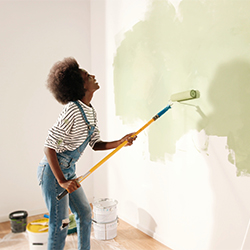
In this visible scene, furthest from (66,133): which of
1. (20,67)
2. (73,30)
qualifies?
(73,30)

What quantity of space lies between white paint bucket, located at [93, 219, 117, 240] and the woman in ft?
1.63

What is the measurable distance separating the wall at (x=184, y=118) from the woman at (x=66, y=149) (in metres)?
0.61

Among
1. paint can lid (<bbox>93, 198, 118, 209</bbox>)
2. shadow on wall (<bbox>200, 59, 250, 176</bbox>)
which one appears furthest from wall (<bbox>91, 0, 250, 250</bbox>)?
paint can lid (<bbox>93, 198, 118, 209</bbox>)

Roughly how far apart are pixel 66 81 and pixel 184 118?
777 mm

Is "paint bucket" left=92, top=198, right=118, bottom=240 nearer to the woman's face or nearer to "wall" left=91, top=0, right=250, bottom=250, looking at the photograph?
"wall" left=91, top=0, right=250, bottom=250

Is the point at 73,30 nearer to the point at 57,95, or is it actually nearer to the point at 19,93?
the point at 19,93

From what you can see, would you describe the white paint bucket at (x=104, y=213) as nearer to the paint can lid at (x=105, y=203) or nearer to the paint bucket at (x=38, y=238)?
the paint can lid at (x=105, y=203)

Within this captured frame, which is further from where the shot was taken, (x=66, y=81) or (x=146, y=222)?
(x=146, y=222)

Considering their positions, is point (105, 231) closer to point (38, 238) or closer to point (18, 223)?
point (38, 238)

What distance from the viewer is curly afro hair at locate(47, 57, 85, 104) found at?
1483mm

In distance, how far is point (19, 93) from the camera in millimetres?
2535

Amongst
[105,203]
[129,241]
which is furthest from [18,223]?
[129,241]

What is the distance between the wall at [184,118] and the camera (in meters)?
1.45

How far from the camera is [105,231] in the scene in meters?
2.07
